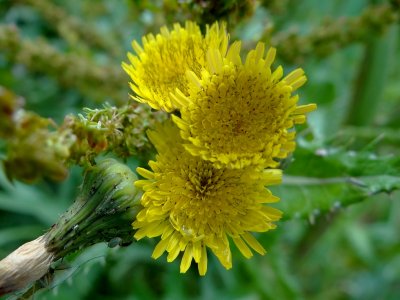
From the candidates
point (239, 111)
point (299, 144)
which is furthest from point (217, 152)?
point (299, 144)

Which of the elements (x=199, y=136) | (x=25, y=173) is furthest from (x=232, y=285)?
(x=25, y=173)

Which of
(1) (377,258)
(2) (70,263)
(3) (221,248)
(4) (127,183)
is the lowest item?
(1) (377,258)

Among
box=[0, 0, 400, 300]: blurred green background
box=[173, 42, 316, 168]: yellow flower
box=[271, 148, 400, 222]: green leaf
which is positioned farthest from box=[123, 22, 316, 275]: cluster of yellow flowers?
box=[271, 148, 400, 222]: green leaf

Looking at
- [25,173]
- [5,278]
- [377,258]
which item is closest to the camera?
[25,173]

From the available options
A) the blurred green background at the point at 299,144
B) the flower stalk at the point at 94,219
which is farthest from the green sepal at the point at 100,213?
the blurred green background at the point at 299,144

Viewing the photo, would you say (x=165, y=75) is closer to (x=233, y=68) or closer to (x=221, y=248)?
(x=233, y=68)

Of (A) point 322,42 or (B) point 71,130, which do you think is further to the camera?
(A) point 322,42
